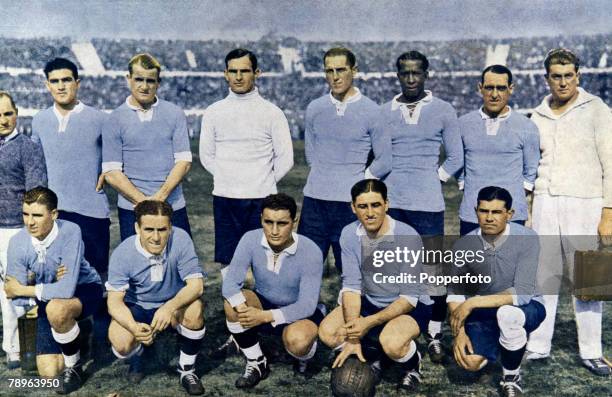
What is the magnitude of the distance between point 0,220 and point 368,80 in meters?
2.89

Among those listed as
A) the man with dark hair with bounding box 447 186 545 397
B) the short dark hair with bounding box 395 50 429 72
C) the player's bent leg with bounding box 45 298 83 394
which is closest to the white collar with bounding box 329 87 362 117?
the short dark hair with bounding box 395 50 429 72

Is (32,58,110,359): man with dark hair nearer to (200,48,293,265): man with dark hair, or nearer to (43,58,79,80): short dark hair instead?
(43,58,79,80): short dark hair

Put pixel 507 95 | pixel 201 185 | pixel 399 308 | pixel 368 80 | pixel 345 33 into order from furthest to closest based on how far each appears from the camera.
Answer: pixel 201 185
pixel 368 80
pixel 345 33
pixel 507 95
pixel 399 308

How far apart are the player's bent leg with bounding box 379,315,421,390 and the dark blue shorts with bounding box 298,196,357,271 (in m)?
0.82

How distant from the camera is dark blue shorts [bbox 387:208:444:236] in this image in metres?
4.78

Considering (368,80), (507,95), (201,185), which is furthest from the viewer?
(201,185)

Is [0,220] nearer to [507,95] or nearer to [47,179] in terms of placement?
[47,179]

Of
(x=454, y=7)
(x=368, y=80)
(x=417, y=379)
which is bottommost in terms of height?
(x=417, y=379)

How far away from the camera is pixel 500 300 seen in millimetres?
4332

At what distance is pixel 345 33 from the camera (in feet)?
16.5

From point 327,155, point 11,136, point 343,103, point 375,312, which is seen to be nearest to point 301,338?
point 375,312

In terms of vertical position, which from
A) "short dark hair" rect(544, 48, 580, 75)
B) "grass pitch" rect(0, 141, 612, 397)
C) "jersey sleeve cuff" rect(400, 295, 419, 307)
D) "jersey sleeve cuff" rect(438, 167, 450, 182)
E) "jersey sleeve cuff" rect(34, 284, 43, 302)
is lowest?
"grass pitch" rect(0, 141, 612, 397)

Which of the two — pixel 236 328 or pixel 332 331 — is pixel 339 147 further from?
pixel 236 328

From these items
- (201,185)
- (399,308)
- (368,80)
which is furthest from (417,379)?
(201,185)
